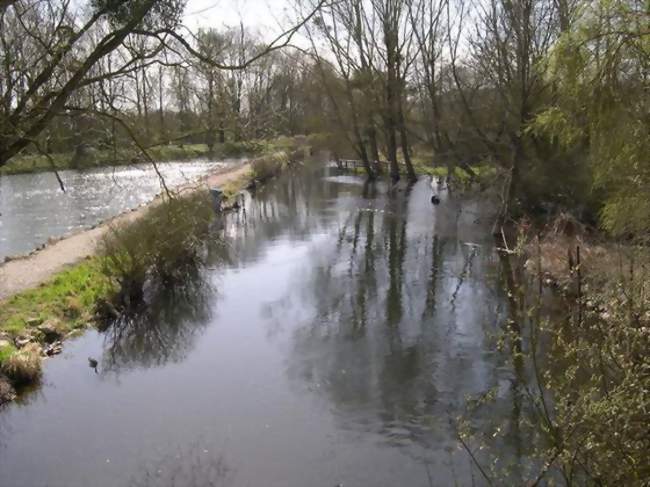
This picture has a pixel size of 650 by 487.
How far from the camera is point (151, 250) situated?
14133 millimetres

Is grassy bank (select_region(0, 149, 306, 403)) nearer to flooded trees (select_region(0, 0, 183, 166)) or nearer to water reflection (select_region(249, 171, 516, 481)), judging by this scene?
water reflection (select_region(249, 171, 516, 481))

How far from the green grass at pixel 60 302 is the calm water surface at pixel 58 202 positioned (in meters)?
3.09

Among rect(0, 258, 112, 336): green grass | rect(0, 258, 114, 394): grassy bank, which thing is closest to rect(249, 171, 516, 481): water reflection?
rect(0, 258, 114, 394): grassy bank

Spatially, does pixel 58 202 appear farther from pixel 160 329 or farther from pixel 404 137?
pixel 404 137

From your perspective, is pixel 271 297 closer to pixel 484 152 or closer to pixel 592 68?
pixel 592 68

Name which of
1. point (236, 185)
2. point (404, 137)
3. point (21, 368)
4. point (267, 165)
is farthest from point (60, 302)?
point (267, 165)

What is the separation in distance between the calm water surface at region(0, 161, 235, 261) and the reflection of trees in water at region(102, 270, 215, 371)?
9.16ft

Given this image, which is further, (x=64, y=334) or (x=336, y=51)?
(x=336, y=51)

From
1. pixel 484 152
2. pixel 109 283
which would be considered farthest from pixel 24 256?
pixel 484 152

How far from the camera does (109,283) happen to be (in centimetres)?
1347

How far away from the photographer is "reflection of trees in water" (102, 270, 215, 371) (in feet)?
36.1

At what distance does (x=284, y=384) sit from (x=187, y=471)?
2490mm

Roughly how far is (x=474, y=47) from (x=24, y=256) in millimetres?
17644

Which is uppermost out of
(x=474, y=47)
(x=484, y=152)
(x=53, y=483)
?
(x=474, y=47)
